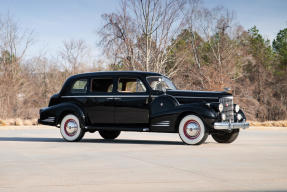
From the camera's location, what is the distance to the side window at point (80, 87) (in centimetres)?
1466

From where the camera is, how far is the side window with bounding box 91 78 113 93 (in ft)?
47.1

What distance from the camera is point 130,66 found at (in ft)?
119

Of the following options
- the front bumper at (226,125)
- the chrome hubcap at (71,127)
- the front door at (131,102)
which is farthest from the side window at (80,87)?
the front bumper at (226,125)

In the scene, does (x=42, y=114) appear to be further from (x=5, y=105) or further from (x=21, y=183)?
(x=5, y=105)

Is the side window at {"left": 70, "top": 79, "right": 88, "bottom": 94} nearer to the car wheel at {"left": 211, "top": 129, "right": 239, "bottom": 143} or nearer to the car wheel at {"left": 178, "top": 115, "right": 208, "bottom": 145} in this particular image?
the car wheel at {"left": 178, "top": 115, "right": 208, "bottom": 145}

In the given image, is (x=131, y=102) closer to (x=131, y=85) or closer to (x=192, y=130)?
(x=131, y=85)

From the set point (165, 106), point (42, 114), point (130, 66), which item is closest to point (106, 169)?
point (165, 106)

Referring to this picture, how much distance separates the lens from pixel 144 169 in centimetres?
822

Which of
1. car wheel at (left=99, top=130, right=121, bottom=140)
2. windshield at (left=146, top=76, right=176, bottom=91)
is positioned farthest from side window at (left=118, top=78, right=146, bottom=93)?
car wheel at (left=99, top=130, right=121, bottom=140)

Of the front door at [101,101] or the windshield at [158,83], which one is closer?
the windshield at [158,83]

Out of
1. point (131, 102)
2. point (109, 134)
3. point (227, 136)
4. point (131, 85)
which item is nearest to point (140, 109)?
point (131, 102)

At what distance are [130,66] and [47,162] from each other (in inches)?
1064

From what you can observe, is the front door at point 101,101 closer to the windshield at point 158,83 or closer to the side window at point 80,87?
the side window at point 80,87

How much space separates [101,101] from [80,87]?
0.97m
